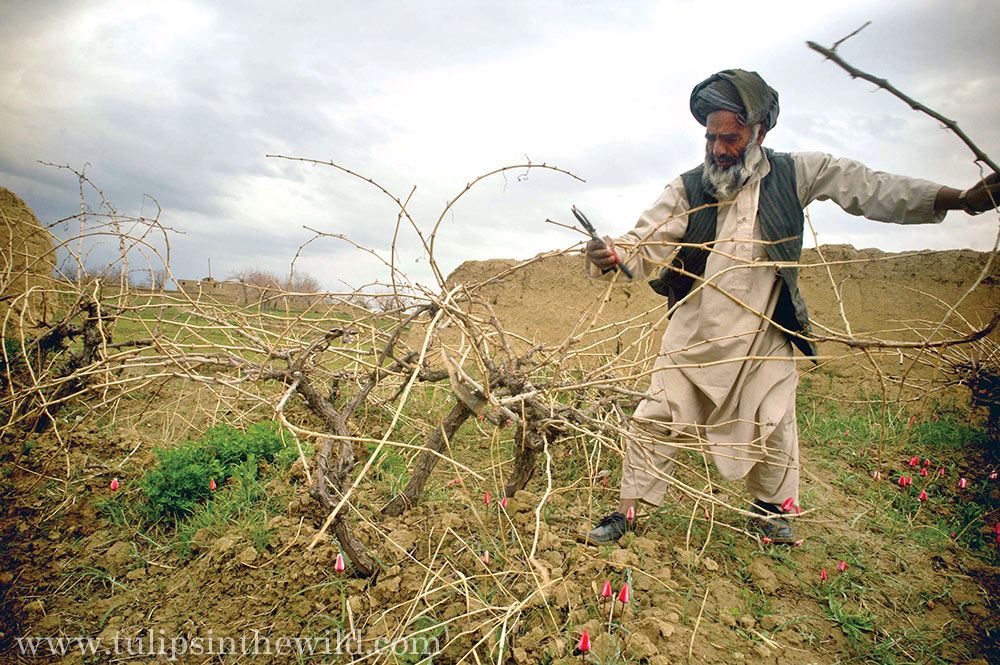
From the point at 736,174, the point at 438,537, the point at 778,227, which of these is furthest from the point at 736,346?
the point at 438,537

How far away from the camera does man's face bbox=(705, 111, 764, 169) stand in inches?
92.9

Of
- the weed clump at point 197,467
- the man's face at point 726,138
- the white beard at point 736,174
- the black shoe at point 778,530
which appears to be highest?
the man's face at point 726,138

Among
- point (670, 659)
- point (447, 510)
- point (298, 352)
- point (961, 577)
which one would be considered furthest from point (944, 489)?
point (298, 352)

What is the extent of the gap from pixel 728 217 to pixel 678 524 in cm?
144

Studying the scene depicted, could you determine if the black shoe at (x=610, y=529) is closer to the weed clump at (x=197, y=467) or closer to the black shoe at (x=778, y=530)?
the black shoe at (x=778, y=530)

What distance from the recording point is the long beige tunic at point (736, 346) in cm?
236

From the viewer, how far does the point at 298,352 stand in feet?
6.55

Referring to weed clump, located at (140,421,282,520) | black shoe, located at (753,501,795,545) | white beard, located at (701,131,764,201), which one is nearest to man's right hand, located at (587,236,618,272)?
white beard, located at (701,131,764,201)

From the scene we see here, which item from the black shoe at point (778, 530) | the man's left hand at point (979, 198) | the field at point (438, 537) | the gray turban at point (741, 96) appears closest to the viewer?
the field at point (438, 537)

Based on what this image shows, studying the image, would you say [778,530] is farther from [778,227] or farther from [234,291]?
[234,291]

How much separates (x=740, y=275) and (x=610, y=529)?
125cm

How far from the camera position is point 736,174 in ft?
7.75

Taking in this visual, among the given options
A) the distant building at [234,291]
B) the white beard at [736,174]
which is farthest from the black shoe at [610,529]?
the distant building at [234,291]

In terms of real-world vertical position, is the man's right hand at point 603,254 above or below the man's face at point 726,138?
below
